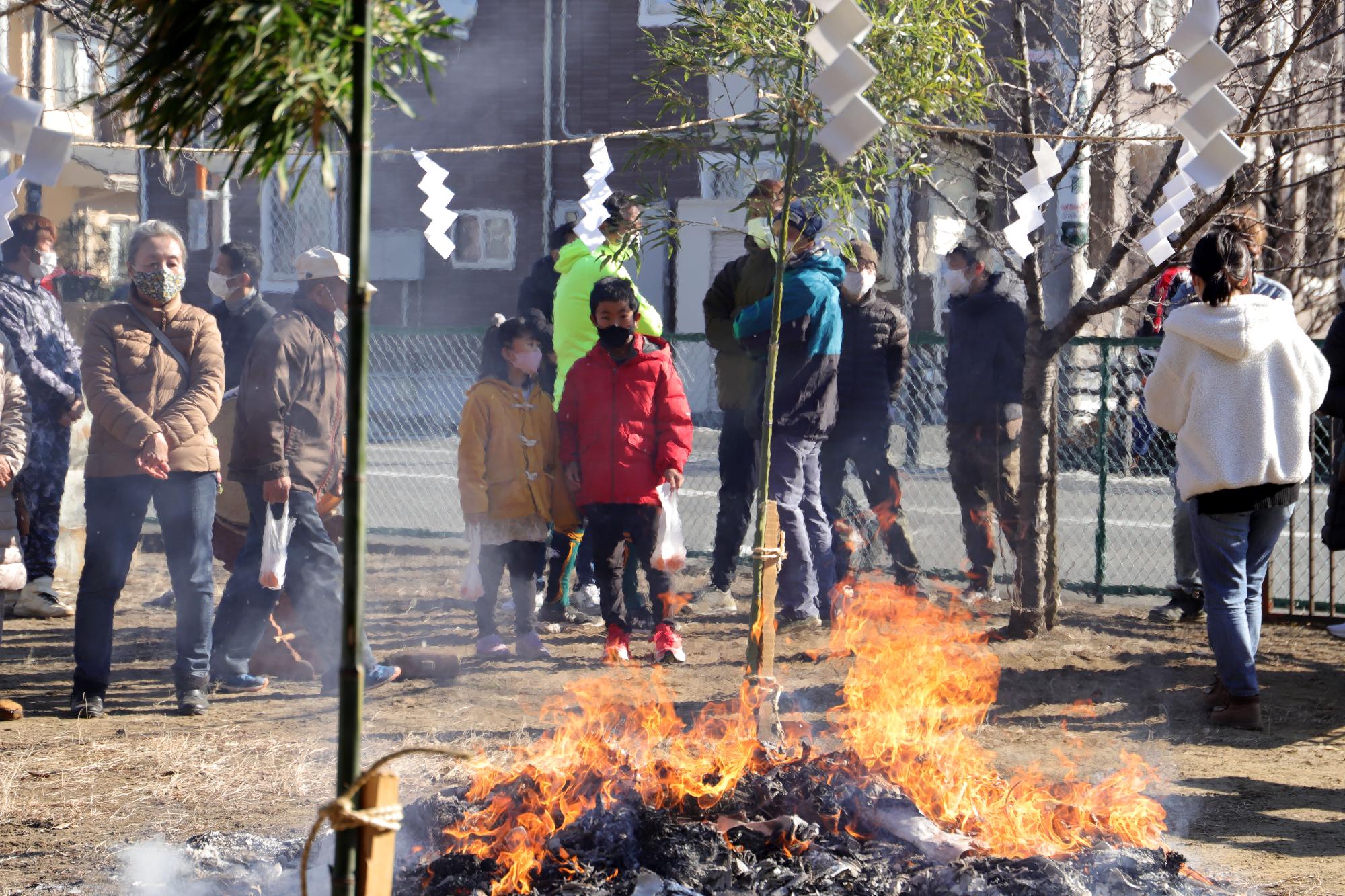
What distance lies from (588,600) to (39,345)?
3640mm

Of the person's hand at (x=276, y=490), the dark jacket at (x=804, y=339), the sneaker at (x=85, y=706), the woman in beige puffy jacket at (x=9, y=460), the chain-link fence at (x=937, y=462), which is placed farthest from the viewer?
the chain-link fence at (x=937, y=462)

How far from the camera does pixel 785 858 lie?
4086 mm

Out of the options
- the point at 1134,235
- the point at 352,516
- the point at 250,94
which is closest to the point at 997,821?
the point at 352,516

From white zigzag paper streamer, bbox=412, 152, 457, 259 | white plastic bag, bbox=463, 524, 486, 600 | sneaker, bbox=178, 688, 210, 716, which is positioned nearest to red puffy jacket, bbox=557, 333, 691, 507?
white plastic bag, bbox=463, 524, 486, 600

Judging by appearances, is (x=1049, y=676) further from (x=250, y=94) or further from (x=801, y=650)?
(x=250, y=94)

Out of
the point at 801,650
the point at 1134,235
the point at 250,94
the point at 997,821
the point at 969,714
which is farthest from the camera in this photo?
the point at 801,650

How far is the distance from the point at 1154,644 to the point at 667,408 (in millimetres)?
3168

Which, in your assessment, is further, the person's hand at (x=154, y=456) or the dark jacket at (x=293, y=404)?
the dark jacket at (x=293, y=404)

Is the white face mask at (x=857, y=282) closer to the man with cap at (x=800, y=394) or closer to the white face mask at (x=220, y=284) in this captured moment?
the man with cap at (x=800, y=394)

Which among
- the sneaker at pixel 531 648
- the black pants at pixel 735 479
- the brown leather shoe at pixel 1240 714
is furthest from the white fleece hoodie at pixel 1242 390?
the sneaker at pixel 531 648

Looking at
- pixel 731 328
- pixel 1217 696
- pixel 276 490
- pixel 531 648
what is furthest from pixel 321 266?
pixel 1217 696

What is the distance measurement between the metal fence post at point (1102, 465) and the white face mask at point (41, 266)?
6.84 m

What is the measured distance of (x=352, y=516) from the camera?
2172 mm

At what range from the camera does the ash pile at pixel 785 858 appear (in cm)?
393
